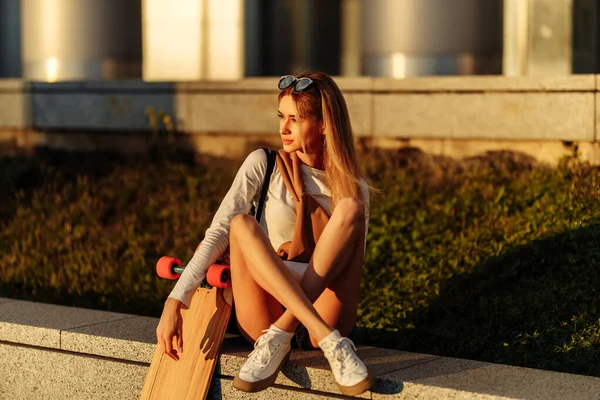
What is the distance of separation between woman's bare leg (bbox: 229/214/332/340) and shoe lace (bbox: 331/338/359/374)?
0.09 metres

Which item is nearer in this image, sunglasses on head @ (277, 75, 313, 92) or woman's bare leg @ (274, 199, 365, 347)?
woman's bare leg @ (274, 199, 365, 347)

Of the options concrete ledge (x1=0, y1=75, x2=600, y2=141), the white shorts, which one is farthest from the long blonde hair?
concrete ledge (x1=0, y1=75, x2=600, y2=141)

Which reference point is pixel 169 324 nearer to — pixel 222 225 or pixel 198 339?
pixel 198 339

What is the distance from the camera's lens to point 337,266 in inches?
207

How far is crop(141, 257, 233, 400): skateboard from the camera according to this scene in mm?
5543

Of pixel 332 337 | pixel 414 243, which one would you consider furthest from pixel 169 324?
pixel 414 243

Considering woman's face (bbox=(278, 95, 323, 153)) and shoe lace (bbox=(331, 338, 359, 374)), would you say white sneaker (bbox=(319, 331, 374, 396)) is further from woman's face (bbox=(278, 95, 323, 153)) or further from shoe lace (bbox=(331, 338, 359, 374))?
woman's face (bbox=(278, 95, 323, 153))

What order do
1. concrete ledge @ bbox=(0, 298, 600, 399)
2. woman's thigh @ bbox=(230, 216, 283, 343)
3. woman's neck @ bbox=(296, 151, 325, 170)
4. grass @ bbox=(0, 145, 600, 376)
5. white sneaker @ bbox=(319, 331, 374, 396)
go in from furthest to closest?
grass @ bbox=(0, 145, 600, 376)
woman's neck @ bbox=(296, 151, 325, 170)
woman's thigh @ bbox=(230, 216, 283, 343)
concrete ledge @ bbox=(0, 298, 600, 399)
white sneaker @ bbox=(319, 331, 374, 396)

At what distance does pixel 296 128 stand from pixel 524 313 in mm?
2093

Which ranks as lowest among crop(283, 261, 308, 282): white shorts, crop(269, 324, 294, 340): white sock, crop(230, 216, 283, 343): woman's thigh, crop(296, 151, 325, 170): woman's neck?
crop(269, 324, 294, 340): white sock

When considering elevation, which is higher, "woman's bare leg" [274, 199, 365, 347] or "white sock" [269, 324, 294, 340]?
"woman's bare leg" [274, 199, 365, 347]

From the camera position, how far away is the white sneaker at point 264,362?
5105 mm

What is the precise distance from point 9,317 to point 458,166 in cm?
467

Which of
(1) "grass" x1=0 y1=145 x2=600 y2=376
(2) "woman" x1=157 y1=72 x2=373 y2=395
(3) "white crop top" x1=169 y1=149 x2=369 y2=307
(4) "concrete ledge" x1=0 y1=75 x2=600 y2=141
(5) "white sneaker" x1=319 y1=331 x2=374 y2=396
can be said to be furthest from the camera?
(4) "concrete ledge" x1=0 y1=75 x2=600 y2=141
